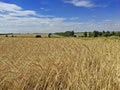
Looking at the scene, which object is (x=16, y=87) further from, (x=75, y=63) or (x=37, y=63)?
(x=75, y=63)

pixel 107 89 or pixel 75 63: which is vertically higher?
pixel 75 63

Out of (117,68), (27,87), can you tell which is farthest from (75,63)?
(27,87)

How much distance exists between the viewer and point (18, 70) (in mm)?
3275

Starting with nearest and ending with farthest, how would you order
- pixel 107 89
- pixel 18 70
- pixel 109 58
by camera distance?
1. pixel 107 89
2. pixel 18 70
3. pixel 109 58

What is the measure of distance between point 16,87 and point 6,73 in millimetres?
273

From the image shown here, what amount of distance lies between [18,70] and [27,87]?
1.10 feet

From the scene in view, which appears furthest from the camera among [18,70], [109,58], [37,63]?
[109,58]

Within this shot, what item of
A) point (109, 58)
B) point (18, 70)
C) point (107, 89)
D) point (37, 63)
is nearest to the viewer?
point (107, 89)

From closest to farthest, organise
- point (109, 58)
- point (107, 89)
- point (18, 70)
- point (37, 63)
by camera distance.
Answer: point (107, 89) < point (18, 70) < point (37, 63) < point (109, 58)

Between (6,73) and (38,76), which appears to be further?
(38,76)

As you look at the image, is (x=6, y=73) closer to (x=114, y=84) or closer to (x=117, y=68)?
(x=114, y=84)

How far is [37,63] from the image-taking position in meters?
3.54

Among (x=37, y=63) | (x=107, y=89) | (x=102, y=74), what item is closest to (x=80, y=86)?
(x=107, y=89)

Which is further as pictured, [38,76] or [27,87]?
[38,76]
